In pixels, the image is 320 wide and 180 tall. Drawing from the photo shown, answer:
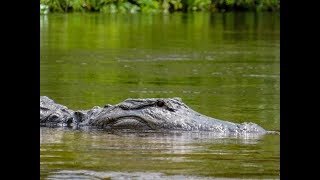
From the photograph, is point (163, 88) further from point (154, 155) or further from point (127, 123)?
point (154, 155)

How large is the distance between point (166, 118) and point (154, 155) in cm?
220

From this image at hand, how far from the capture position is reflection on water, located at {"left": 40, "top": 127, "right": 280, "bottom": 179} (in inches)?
391

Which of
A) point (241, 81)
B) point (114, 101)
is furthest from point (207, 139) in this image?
point (241, 81)

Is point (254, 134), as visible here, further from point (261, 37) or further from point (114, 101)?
point (261, 37)

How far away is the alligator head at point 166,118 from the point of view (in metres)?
13.2

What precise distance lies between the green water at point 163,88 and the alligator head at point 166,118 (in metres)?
0.40

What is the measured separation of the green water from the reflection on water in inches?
0.4

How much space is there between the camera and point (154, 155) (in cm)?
1111

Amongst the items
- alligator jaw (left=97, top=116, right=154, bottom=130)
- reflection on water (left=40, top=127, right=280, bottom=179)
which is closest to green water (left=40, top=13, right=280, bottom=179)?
reflection on water (left=40, top=127, right=280, bottom=179)

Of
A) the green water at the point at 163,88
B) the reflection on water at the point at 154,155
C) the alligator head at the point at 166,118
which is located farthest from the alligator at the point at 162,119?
the green water at the point at 163,88

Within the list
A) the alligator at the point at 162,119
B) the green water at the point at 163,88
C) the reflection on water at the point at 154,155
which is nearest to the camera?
the reflection on water at the point at 154,155

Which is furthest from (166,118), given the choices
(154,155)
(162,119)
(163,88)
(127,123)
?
(163,88)

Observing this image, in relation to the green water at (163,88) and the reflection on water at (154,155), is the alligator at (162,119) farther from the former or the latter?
the green water at (163,88)

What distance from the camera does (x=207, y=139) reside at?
1246 centimetres
